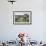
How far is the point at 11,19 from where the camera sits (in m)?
5.51

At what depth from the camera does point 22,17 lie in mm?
5496

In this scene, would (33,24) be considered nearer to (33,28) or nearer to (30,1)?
(33,28)

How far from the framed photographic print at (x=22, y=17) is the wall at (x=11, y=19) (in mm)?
122

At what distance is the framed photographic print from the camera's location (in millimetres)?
5473

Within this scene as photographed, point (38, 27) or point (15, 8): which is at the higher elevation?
point (15, 8)

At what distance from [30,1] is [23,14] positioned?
0.60 meters

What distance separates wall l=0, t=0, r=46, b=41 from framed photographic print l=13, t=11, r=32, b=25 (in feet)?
0.40

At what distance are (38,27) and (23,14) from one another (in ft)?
2.65

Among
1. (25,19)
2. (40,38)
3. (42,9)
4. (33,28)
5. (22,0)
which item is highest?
(22,0)

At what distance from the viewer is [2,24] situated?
5.51 m

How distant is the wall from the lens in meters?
5.48

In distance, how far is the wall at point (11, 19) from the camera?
548cm

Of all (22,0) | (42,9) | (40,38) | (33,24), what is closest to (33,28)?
(33,24)

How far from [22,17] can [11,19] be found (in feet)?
1.50
